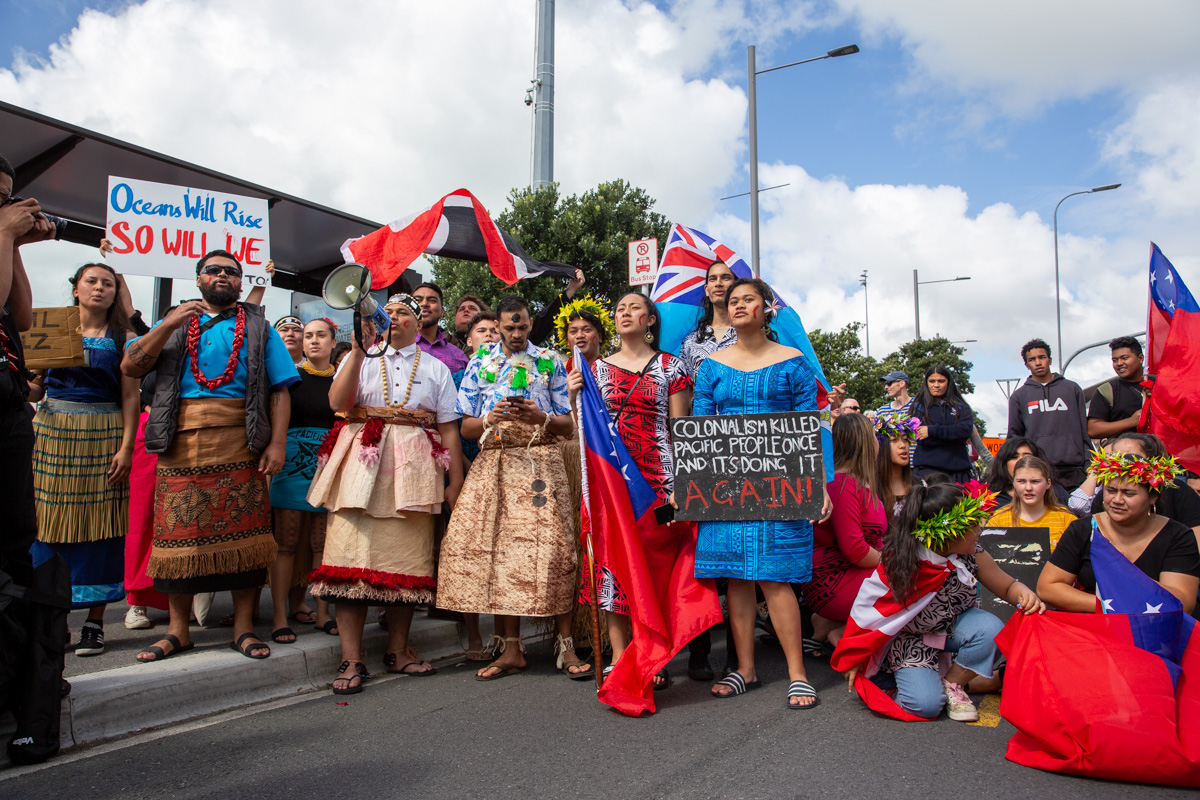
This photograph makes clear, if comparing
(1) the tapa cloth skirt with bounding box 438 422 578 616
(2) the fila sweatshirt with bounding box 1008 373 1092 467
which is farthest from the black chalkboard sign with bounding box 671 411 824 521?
(2) the fila sweatshirt with bounding box 1008 373 1092 467

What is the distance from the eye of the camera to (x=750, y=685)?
421 cm

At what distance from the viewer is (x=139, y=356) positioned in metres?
4.30

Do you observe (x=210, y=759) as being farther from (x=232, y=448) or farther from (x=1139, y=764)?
(x=1139, y=764)

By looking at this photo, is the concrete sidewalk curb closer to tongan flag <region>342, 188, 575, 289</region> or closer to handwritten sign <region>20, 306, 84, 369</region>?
handwritten sign <region>20, 306, 84, 369</region>

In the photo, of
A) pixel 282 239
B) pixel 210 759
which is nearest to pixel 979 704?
pixel 210 759

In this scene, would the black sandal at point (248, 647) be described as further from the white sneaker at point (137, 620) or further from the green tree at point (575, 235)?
the green tree at point (575, 235)

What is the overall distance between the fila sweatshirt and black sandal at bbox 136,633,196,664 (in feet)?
21.6

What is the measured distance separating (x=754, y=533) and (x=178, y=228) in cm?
460

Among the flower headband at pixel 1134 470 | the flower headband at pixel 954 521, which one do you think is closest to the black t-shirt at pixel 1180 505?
the flower headband at pixel 1134 470

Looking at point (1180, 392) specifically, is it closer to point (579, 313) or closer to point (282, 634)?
point (579, 313)

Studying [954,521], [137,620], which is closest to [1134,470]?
[954,521]

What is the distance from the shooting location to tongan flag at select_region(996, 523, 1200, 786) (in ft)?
9.66

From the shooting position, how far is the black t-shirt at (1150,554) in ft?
11.7

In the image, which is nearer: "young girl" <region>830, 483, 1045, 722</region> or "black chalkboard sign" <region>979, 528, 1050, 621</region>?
"young girl" <region>830, 483, 1045, 722</region>
